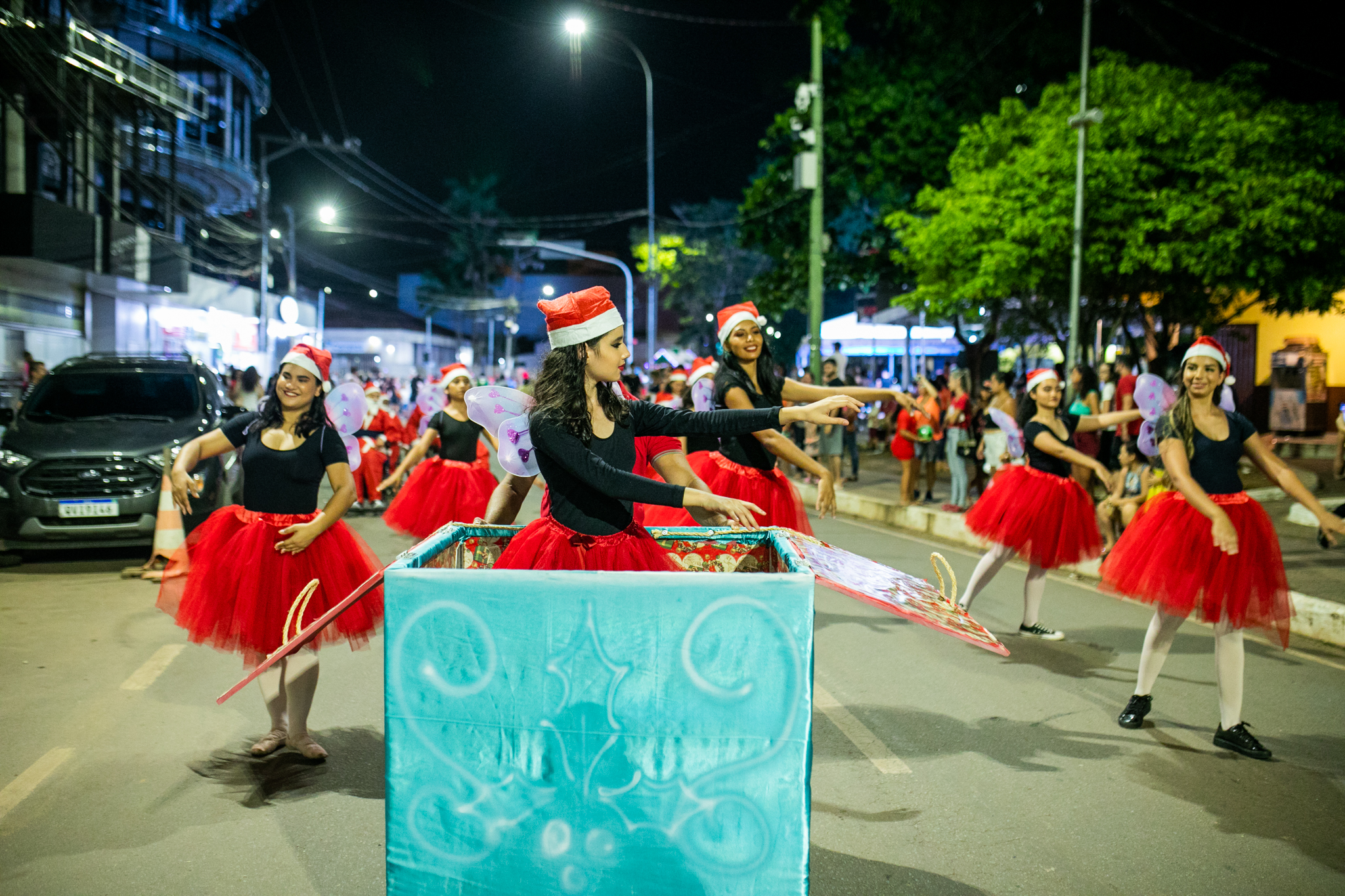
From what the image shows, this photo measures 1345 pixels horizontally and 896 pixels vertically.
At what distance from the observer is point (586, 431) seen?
3422 millimetres

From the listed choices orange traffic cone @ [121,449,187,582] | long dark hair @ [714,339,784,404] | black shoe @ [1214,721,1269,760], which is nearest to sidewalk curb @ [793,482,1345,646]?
black shoe @ [1214,721,1269,760]

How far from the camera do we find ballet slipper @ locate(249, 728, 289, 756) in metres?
4.94

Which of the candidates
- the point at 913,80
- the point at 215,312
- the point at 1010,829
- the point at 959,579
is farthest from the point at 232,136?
the point at 1010,829

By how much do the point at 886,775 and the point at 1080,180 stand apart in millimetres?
16463

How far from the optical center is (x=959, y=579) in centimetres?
952

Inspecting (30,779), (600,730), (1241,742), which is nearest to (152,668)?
(30,779)

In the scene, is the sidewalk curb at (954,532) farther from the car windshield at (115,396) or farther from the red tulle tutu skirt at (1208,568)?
the car windshield at (115,396)

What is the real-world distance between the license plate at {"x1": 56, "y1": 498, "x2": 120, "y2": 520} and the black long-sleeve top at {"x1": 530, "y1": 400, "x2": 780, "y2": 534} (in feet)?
25.1

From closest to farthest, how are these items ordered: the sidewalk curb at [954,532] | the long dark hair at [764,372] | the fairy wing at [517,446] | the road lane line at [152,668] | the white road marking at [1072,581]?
1. the fairy wing at [517,446]
2. the long dark hair at [764,372]
3. the road lane line at [152,668]
4. the white road marking at [1072,581]
5. the sidewalk curb at [954,532]

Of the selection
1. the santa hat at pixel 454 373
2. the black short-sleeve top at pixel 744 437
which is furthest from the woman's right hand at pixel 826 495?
the santa hat at pixel 454 373

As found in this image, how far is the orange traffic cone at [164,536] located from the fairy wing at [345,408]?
2.93 feet

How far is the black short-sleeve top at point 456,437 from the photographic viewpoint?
8.90m

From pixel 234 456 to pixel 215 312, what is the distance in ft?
101

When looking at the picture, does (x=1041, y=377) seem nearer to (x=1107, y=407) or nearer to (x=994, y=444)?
(x=994, y=444)
